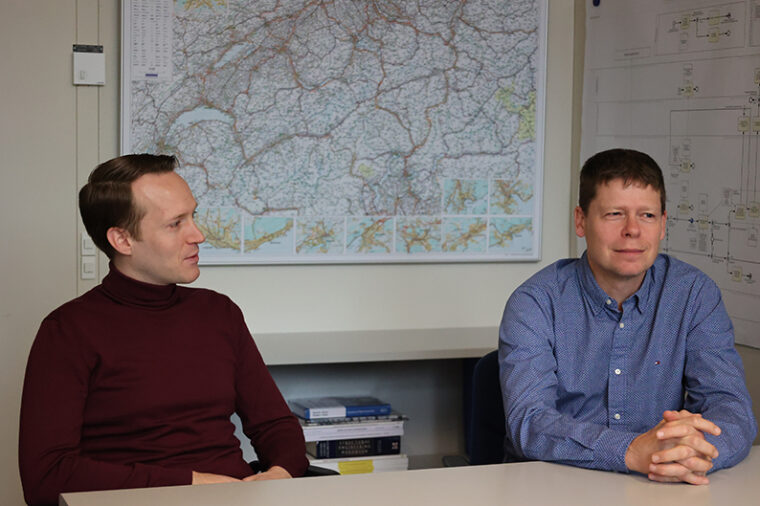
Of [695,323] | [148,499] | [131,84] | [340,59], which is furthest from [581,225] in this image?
[131,84]

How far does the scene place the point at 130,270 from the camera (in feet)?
6.53

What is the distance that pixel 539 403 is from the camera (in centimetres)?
194

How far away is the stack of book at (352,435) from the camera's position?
10.5 ft

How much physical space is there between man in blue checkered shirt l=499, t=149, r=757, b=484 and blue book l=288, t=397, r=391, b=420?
3.80 ft

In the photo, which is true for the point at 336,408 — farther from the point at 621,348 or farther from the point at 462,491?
the point at 462,491

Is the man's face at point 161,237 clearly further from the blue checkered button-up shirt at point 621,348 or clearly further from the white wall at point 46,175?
the white wall at point 46,175

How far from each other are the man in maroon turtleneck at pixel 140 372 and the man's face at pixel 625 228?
82 cm

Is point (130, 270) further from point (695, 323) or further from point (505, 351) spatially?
point (695, 323)

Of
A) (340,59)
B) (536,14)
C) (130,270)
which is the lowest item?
(130,270)

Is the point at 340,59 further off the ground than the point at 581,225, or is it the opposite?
the point at 340,59

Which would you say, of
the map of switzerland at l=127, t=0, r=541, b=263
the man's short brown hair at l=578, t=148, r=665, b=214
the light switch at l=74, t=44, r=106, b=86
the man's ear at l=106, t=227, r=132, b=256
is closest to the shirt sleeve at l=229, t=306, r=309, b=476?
the man's ear at l=106, t=227, r=132, b=256

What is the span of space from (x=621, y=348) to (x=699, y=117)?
3.81 ft

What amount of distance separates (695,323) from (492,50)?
174 cm

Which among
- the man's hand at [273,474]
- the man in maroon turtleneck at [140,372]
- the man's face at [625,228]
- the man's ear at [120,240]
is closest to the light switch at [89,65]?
the man in maroon turtleneck at [140,372]
